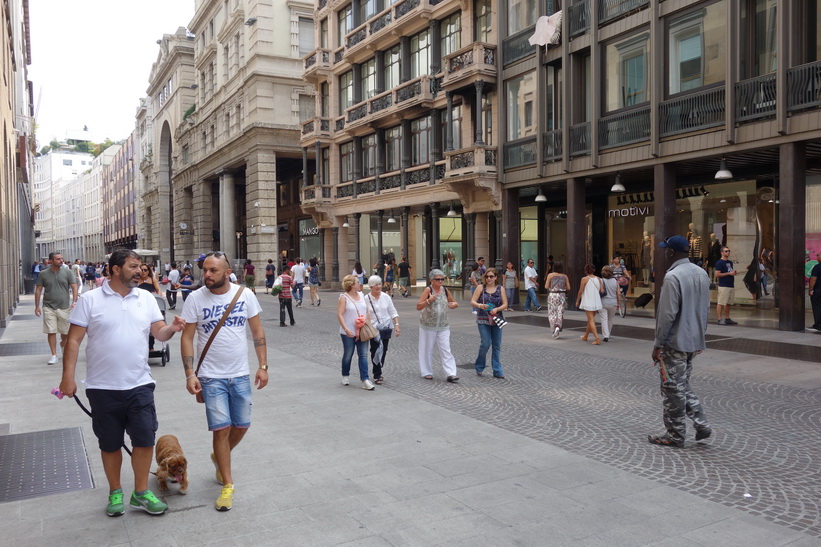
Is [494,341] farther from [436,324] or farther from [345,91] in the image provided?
[345,91]

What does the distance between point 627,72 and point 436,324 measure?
1280 cm

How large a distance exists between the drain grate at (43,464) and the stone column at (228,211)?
41.7 meters

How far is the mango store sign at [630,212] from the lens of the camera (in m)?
22.8

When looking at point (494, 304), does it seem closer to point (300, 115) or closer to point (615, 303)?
point (615, 303)


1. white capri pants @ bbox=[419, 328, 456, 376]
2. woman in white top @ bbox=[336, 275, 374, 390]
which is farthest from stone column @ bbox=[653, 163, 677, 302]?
woman in white top @ bbox=[336, 275, 374, 390]

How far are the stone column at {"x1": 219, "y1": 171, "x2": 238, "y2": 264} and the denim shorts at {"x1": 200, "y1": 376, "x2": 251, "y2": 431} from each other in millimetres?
43845

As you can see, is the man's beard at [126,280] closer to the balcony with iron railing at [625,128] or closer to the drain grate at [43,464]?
the drain grate at [43,464]

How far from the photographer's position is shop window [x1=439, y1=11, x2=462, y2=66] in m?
26.1

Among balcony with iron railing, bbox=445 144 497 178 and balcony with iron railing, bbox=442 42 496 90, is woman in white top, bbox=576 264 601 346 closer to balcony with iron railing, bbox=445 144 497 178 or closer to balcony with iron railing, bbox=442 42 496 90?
balcony with iron railing, bbox=445 144 497 178

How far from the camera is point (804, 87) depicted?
14.3 metres

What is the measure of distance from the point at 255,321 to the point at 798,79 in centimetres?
1427

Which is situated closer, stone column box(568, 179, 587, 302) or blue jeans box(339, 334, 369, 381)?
blue jeans box(339, 334, 369, 381)

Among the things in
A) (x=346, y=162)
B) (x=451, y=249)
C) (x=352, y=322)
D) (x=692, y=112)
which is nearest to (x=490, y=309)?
(x=352, y=322)

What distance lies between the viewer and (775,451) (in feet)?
20.1
